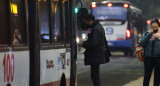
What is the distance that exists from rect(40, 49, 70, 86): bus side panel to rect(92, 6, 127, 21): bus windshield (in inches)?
942

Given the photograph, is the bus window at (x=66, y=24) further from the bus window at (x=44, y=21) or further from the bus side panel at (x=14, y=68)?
the bus side panel at (x=14, y=68)

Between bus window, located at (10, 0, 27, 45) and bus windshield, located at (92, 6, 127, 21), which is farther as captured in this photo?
bus windshield, located at (92, 6, 127, 21)

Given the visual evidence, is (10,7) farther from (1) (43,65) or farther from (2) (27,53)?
(1) (43,65)

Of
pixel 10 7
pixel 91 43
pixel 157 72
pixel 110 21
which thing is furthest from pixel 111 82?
pixel 110 21

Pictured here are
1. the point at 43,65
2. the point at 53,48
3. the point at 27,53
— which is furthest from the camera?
the point at 53,48

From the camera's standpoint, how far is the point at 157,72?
12422mm

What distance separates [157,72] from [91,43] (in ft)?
6.22

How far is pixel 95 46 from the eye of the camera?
37.2ft

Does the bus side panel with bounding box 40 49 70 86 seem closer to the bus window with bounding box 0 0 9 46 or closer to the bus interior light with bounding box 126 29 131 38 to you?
the bus window with bounding box 0 0 9 46

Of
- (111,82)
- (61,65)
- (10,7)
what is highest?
(10,7)

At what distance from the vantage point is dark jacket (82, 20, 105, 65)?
447 inches

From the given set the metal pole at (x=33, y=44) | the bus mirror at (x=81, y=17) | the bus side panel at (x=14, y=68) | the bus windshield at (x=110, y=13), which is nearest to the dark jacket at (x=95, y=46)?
the bus mirror at (x=81, y=17)

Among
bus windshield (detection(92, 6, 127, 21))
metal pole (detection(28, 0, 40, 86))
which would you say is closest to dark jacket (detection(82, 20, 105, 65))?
metal pole (detection(28, 0, 40, 86))

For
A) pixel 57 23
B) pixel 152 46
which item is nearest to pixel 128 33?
pixel 152 46
